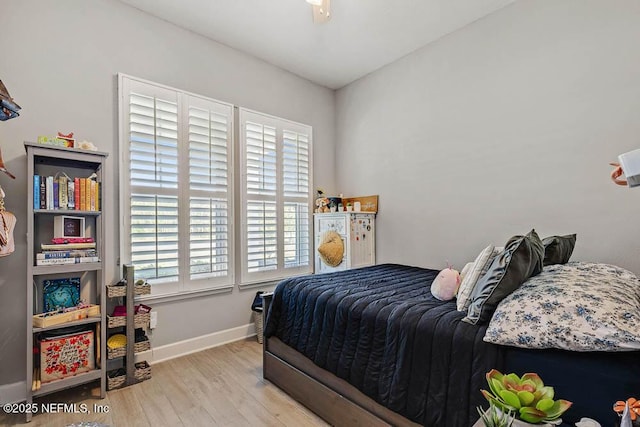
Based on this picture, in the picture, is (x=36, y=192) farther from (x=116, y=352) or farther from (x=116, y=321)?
(x=116, y=352)

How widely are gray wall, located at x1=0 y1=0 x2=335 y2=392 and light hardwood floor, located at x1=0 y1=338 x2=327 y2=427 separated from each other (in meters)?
0.41

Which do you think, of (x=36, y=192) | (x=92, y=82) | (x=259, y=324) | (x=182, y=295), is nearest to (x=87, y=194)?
(x=36, y=192)

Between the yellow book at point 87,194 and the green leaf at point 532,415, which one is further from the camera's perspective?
the yellow book at point 87,194

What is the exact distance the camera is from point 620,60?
2.05 m

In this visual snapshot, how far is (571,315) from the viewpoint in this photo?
113 centimetres

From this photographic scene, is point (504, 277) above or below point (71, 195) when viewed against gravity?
below

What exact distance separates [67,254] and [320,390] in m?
1.88

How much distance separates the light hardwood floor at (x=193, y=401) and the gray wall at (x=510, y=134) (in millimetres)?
1897

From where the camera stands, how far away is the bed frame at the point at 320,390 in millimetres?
1579

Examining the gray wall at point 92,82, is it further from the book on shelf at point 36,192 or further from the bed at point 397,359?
the bed at point 397,359

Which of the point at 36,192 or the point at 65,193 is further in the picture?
the point at 65,193

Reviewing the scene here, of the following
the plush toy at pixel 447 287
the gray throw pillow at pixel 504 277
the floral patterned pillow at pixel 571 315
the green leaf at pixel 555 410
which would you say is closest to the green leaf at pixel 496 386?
the green leaf at pixel 555 410

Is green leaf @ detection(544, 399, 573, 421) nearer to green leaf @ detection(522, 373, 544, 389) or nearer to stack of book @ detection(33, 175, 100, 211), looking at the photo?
green leaf @ detection(522, 373, 544, 389)

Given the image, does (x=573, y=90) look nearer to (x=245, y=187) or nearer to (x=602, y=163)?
(x=602, y=163)
